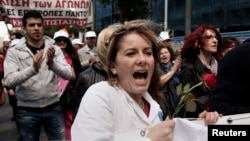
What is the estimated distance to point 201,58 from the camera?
4.41 meters

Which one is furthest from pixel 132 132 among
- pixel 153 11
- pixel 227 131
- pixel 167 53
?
pixel 153 11

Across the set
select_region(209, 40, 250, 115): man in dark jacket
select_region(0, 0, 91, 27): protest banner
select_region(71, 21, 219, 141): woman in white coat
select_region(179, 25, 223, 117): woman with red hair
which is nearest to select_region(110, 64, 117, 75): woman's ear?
select_region(71, 21, 219, 141): woman in white coat

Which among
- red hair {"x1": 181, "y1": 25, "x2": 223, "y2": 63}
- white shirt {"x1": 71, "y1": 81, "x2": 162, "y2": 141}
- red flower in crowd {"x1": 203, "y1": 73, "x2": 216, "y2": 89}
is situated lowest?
red flower in crowd {"x1": 203, "y1": 73, "x2": 216, "y2": 89}

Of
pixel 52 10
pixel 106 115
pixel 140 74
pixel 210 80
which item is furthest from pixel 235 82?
pixel 52 10

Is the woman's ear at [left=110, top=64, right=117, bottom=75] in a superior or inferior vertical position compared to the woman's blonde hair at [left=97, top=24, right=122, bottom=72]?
inferior

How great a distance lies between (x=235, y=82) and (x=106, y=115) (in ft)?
3.22

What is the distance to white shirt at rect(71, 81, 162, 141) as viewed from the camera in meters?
2.00

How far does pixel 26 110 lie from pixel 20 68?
1.28ft

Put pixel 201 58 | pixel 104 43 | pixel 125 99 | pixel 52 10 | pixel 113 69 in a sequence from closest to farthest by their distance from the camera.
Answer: pixel 125 99, pixel 113 69, pixel 104 43, pixel 201 58, pixel 52 10

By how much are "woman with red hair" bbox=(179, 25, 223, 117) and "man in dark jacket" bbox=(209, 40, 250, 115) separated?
1314 mm

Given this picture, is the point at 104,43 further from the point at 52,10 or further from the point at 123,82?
Answer: the point at 52,10

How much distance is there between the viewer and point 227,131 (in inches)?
83.3

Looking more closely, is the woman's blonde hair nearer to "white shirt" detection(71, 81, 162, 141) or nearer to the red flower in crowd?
"white shirt" detection(71, 81, 162, 141)

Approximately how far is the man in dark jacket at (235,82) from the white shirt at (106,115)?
2.27 ft
